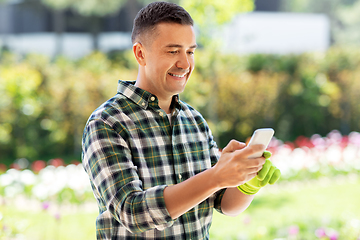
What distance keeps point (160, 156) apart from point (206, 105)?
5942 millimetres

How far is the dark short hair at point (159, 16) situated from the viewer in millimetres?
1238

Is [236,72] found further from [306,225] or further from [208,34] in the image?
[306,225]

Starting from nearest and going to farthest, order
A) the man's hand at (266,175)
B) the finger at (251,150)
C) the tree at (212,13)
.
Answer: the finger at (251,150)
the man's hand at (266,175)
the tree at (212,13)

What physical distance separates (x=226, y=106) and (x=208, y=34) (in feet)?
6.72

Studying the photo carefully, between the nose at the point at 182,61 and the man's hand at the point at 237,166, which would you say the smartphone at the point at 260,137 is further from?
the nose at the point at 182,61

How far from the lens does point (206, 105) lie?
7.16 m

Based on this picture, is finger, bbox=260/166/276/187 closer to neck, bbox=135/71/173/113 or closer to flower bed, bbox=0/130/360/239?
neck, bbox=135/71/173/113

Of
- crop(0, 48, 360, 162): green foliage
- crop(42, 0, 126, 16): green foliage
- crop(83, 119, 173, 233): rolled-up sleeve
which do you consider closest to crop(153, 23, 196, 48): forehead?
crop(83, 119, 173, 233): rolled-up sleeve

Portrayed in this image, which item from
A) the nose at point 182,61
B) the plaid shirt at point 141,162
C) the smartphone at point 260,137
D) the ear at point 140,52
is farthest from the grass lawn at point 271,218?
the smartphone at point 260,137

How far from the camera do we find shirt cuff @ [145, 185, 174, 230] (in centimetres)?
102

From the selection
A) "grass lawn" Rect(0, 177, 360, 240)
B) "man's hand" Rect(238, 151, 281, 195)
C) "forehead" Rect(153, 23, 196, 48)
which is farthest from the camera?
"grass lawn" Rect(0, 177, 360, 240)

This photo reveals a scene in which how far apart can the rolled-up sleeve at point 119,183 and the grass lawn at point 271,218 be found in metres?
1.91

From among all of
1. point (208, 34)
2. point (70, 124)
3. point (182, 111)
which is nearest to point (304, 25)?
point (208, 34)

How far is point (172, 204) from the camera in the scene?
103 cm
